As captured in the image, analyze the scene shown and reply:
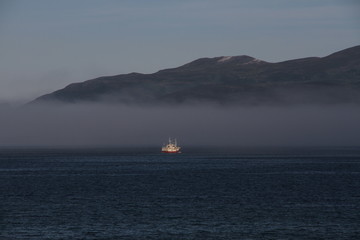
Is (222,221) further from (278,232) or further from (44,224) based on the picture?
(44,224)

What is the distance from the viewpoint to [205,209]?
90.9m

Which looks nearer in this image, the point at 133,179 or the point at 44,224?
the point at 44,224

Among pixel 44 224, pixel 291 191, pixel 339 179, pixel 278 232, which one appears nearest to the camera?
pixel 278 232

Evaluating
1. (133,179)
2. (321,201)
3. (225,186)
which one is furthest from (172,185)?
(321,201)

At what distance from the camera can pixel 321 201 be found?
101 metres

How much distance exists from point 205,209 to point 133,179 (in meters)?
61.3

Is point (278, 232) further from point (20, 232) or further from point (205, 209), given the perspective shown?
point (20, 232)

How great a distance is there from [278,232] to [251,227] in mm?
4102

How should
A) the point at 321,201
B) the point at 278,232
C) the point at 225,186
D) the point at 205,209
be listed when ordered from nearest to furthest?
the point at 278,232 → the point at 205,209 → the point at 321,201 → the point at 225,186

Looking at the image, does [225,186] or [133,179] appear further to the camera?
[133,179]

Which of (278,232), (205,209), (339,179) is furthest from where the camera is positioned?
(339,179)

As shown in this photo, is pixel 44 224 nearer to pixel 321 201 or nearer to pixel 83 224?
pixel 83 224

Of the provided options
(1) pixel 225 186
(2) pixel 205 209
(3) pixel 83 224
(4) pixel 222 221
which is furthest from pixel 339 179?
(3) pixel 83 224

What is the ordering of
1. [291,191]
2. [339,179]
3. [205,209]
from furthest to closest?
[339,179], [291,191], [205,209]
